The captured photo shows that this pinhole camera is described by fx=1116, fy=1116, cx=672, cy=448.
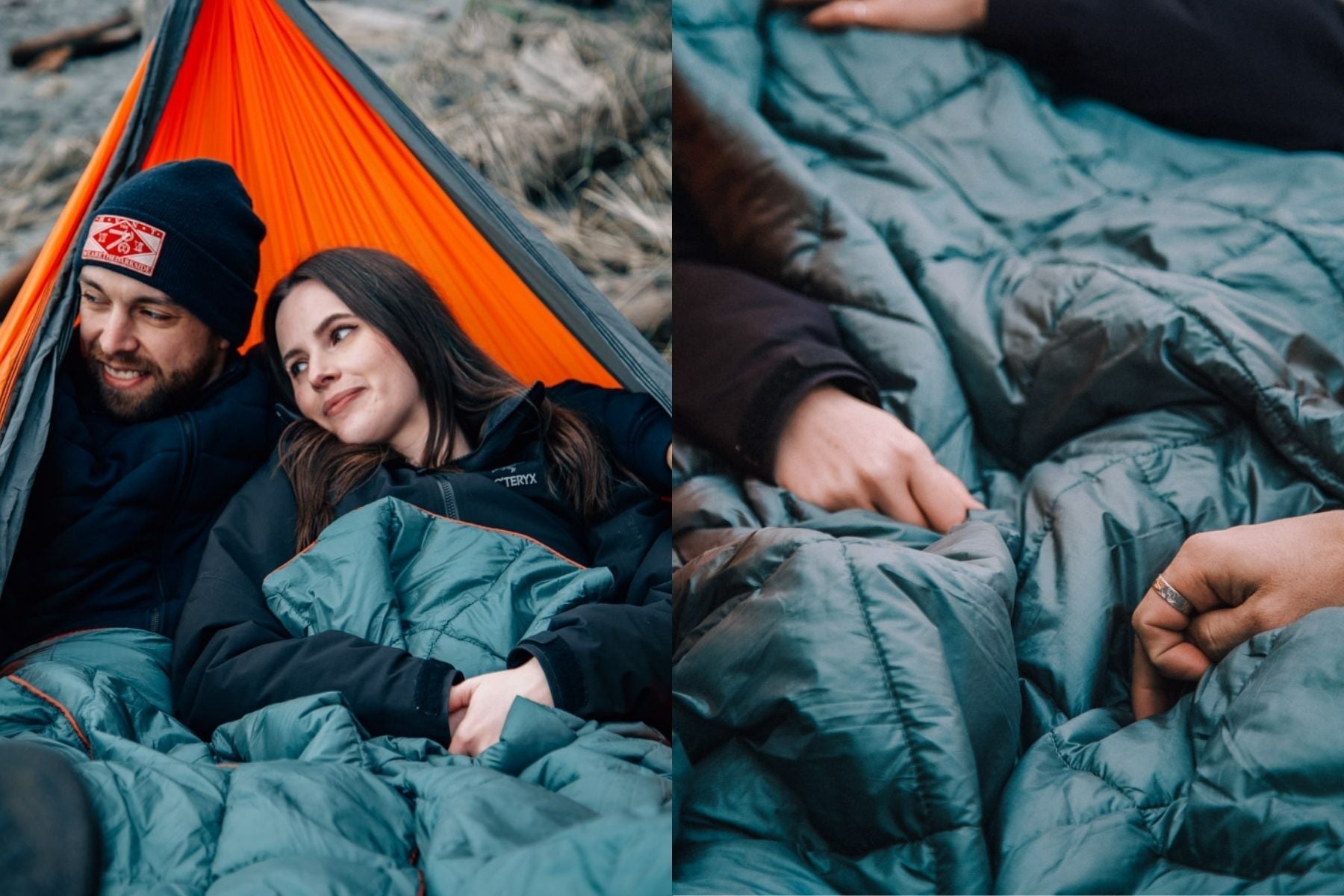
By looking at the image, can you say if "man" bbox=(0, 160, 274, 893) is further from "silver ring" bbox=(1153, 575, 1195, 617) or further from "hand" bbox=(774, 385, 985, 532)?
"silver ring" bbox=(1153, 575, 1195, 617)

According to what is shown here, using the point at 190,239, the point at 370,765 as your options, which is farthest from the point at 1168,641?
the point at 190,239

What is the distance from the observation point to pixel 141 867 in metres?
1.02

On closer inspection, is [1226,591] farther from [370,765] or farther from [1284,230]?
[370,765]

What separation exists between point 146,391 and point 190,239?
0.74ft

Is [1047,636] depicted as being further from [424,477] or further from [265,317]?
[265,317]

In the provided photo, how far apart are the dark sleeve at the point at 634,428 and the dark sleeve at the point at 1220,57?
0.75 meters

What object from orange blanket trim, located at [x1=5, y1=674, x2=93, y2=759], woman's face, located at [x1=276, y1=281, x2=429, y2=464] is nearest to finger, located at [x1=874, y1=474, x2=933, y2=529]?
woman's face, located at [x1=276, y1=281, x2=429, y2=464]

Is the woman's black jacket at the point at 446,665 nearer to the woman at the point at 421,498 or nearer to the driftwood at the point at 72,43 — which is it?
the woman at the point at 421,498

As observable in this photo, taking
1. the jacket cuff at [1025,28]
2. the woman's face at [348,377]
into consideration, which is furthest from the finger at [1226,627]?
the woman's face at [348,377]

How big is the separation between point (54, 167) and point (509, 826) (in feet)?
10.00

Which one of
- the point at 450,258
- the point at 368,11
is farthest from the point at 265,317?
the point at 368,11

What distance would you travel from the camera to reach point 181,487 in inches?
61.2

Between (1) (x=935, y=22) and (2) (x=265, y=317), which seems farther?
(2) (x=265, y=317)

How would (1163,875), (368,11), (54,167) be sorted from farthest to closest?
(368,11) → (54,167) → (1163,875)
